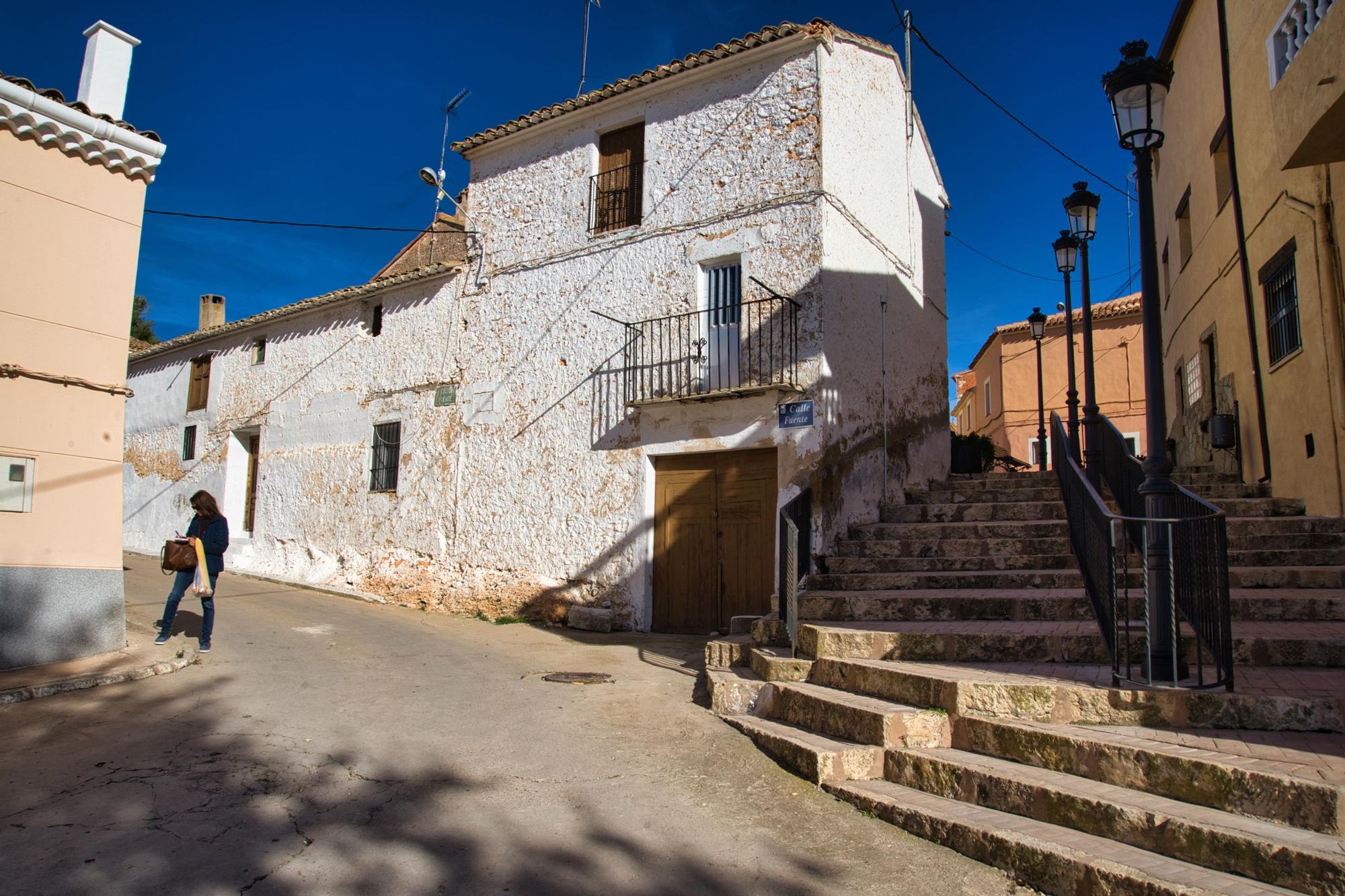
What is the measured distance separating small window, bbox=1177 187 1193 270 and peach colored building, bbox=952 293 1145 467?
7.63 meters

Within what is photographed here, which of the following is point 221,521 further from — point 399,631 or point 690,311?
point 690,311

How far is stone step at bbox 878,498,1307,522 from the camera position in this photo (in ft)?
26.9

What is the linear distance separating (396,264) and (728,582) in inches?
480

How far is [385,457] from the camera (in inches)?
527

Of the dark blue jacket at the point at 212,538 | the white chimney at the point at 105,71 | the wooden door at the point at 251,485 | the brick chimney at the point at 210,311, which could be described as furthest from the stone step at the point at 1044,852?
the brick chimney at the point at 210,311

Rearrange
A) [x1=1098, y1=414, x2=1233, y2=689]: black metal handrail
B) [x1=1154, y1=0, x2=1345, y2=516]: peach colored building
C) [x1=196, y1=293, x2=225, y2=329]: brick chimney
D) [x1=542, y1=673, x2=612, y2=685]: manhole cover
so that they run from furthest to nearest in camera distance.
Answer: [x1=196, y1=293, x2=225, y2=329]: brick chimney, [x1=542, y1=673, x2=612, y2=685]: manhole cover, [x1=1154, y1=0, x2=1345, y2=516]: peach colored building, [x1=1098, y1=414, x2=1233, y2=689]: black metal handrail

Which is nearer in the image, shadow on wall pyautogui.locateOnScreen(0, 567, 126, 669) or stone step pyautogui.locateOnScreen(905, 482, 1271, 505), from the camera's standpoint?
shadow on wall pyautogui.locateOnScreen(0, 567, 126, 669)

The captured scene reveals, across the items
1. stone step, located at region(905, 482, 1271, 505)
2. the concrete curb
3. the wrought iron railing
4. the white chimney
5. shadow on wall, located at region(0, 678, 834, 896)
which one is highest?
the white chimney

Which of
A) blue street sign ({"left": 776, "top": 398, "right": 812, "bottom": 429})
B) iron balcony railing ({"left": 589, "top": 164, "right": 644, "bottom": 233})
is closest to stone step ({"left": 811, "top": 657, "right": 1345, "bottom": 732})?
blue street sign ({"left": 776, "top": 398, "right": 812, "bottom": 429})

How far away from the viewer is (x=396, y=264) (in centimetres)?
1847

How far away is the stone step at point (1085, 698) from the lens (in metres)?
4.07

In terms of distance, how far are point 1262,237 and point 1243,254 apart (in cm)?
45

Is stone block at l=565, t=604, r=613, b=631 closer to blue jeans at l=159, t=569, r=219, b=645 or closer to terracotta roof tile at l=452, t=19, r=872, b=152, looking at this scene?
blue jeans at l=159, t=569, r=219, b=645

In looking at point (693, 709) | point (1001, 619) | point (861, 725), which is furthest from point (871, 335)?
point (861, 725)
